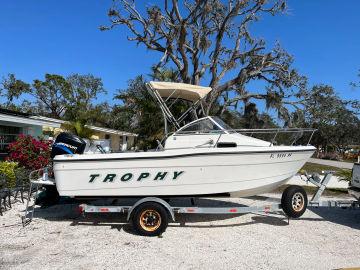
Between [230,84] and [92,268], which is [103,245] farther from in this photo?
[230,84]

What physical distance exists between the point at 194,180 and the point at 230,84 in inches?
703

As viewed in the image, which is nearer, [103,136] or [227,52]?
[227,52]

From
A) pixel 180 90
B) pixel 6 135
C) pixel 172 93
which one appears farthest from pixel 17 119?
pixel 180 90

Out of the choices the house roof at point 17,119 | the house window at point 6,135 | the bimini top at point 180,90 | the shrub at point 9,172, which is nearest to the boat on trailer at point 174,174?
the bimini top at point 180,90

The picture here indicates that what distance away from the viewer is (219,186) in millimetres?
6754

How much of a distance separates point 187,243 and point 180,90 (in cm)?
324

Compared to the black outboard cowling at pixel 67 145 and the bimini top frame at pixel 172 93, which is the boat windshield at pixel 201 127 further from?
the black outboard cowling at pixel 67 145

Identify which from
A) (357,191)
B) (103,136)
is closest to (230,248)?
(357,191)

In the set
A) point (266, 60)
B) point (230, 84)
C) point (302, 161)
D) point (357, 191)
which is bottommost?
point (357, 191)

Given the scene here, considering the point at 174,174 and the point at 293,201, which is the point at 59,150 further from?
the point at 293,201

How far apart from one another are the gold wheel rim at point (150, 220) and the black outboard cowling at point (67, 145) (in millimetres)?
1969

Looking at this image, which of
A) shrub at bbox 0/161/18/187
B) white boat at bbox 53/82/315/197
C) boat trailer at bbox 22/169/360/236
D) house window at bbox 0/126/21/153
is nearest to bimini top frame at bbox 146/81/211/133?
white boat at bbox 53/82/315/197

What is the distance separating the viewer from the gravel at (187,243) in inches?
202

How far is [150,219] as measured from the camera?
21.2 ft
